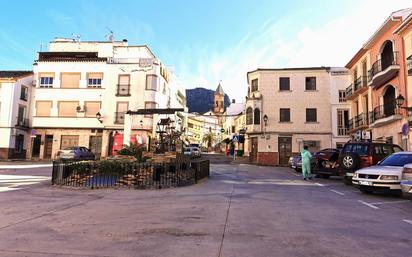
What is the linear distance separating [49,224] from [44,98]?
37.1m

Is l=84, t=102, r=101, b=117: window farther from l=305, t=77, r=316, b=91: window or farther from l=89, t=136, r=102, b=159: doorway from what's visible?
l=305, t=77, r=316, b=91: window

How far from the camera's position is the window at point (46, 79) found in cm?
3947

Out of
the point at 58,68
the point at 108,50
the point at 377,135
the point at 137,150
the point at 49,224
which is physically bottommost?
the point at 49,224

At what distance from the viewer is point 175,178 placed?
1284 centimetres

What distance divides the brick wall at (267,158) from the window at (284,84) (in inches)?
285

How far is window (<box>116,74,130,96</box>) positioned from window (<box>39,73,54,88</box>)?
8.13 metres

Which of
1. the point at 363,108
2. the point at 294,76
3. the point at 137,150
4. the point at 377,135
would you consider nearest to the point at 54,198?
the point at 137,150

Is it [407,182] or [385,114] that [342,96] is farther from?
[407,182]

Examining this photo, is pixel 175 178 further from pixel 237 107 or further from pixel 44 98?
pixel 237 107

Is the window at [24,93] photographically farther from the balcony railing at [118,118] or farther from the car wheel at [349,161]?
the car wheel at [349,161]

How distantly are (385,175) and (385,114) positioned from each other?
17.2 meters

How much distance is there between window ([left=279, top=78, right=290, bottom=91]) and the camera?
36.7 metres

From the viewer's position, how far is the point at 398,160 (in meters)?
11.3

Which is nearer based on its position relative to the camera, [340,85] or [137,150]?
[137,150]
